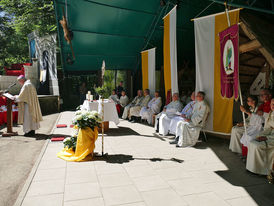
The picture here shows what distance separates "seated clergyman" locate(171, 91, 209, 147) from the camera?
17.2 ft

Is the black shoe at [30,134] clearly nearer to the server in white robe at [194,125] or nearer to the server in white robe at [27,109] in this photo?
the server in white robe at [27,109]

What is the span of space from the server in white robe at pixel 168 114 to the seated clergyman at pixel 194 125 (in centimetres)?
88

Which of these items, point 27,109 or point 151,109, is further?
point 151,109

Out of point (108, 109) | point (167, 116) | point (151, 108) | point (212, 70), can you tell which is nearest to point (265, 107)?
point (212, 70)

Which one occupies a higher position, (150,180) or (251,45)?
(251,45)

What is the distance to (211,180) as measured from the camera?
11.0 feet

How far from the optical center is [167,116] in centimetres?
650

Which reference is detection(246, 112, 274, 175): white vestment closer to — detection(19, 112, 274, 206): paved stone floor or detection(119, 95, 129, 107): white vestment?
detection(19, 112, 274, 206): paved stone floor

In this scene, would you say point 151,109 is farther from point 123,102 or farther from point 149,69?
point 123,102

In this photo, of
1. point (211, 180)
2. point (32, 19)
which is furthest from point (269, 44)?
point (32, 19)

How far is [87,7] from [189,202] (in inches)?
288

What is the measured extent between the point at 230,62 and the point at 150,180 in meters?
2.79

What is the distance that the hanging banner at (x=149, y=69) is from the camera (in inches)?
347

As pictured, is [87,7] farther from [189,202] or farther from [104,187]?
[189,202]
